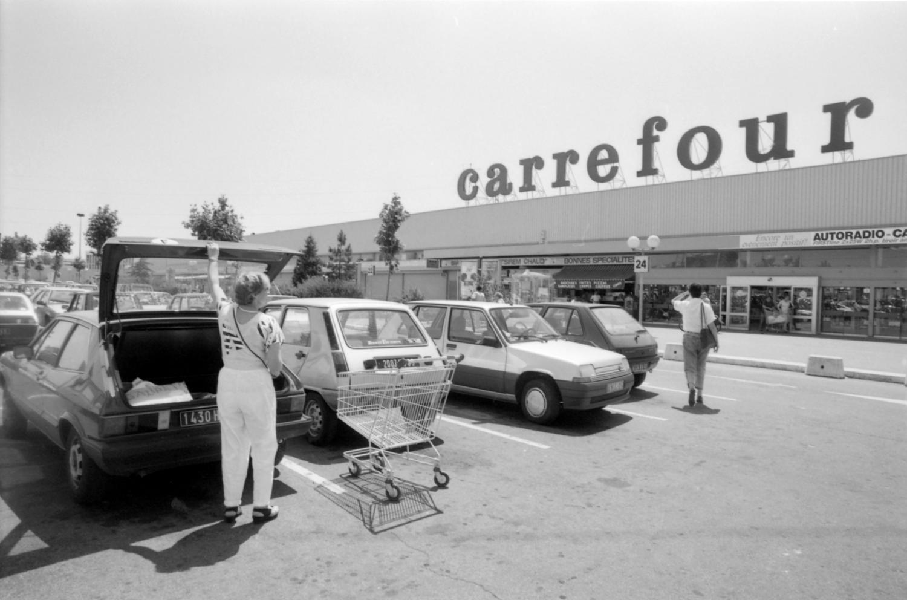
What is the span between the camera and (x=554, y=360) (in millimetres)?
7559

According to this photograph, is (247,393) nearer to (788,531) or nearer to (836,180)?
(788,531)

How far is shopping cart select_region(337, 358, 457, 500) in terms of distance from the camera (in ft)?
16.3

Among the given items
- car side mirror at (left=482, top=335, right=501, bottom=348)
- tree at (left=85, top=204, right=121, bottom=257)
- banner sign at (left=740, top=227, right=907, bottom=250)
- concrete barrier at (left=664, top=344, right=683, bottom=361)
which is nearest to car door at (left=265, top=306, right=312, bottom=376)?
car side mirror at (left=482, top=335, right=501, bottom=348)

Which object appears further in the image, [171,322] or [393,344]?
[393,344]

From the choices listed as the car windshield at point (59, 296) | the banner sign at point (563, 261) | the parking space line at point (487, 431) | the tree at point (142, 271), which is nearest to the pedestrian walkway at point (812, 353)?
the parking space line at point (487, 431)

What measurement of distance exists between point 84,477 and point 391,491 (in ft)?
7.69

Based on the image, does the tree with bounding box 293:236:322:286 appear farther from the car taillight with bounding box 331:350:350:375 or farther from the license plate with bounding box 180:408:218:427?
the license plate with bounding box 180:408:218:427

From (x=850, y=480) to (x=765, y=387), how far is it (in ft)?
19.1

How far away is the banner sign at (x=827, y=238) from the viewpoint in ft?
76.8

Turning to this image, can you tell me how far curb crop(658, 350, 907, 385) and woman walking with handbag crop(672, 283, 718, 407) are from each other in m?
1.93

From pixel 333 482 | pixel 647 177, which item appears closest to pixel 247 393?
pixel 333 482

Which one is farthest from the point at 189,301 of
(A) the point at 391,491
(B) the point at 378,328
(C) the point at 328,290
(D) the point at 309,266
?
(D) the point at 309,266

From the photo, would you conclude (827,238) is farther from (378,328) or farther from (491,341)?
(378,328)

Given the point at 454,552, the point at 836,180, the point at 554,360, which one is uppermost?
the point at 836,180
